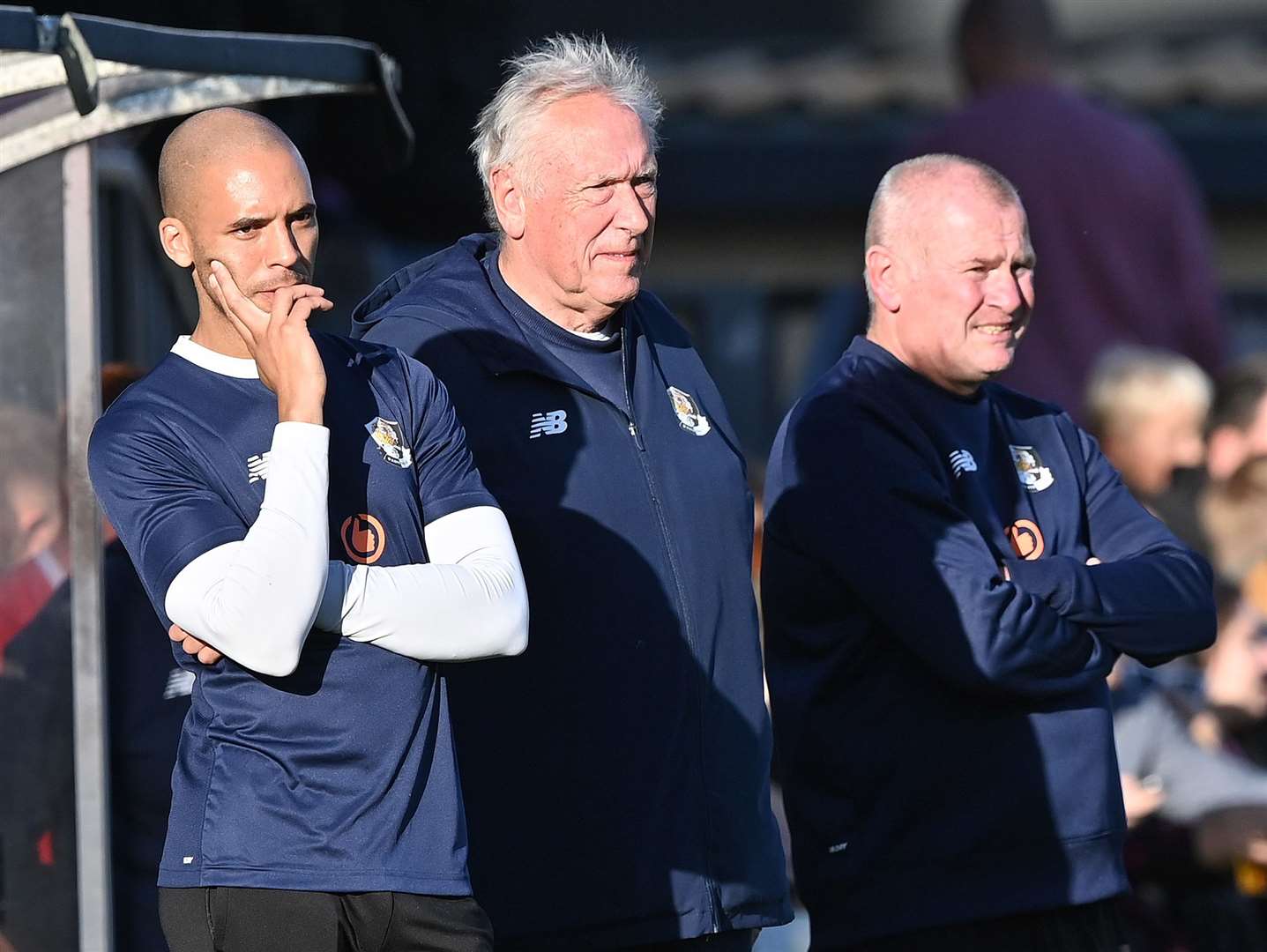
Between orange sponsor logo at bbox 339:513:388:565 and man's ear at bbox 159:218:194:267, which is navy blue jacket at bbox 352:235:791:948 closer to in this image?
orange sponsor logo at bbox 339:513:388:565

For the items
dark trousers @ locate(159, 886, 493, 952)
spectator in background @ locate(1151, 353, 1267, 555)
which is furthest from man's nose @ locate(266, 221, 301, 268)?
spectator in background @ locate(1151, 353, 1267, 555)

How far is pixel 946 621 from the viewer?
379cm

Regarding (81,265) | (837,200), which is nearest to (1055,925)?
(81,265)

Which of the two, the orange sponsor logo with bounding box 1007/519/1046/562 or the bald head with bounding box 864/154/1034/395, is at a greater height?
the bald head with bounding box 864/154/1034/395

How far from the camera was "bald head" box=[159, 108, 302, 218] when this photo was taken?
10.7ft

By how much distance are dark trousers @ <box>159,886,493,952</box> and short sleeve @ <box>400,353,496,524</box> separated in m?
0.58

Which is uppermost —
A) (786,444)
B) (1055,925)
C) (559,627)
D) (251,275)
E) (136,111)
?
(136,111)

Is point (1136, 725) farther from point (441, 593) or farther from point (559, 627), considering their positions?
point (441, 593)

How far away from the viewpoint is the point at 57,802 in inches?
158

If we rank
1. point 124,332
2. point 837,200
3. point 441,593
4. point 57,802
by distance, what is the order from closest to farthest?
point 441,593, point 57,802, point 124,332, point 837,200

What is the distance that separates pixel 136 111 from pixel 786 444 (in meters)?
1.34

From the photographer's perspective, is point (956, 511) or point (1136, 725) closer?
point (956, 511)

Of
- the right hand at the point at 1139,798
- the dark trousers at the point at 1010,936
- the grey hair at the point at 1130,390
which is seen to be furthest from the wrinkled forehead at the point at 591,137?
the grey hair at the point at 1130,390

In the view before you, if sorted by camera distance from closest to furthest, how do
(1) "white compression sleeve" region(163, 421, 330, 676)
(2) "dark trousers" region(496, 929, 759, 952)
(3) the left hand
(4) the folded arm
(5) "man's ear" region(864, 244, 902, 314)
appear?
1. (1) "white compression sleeve" region(163, 421, 330, 676)
2. (3) the left hand
3. (2) "dark trousers" region(496, 929, 759, 952)
4. (4) the folded arm
5. (5) "man's ear" region(864, 244, 902, 314)
